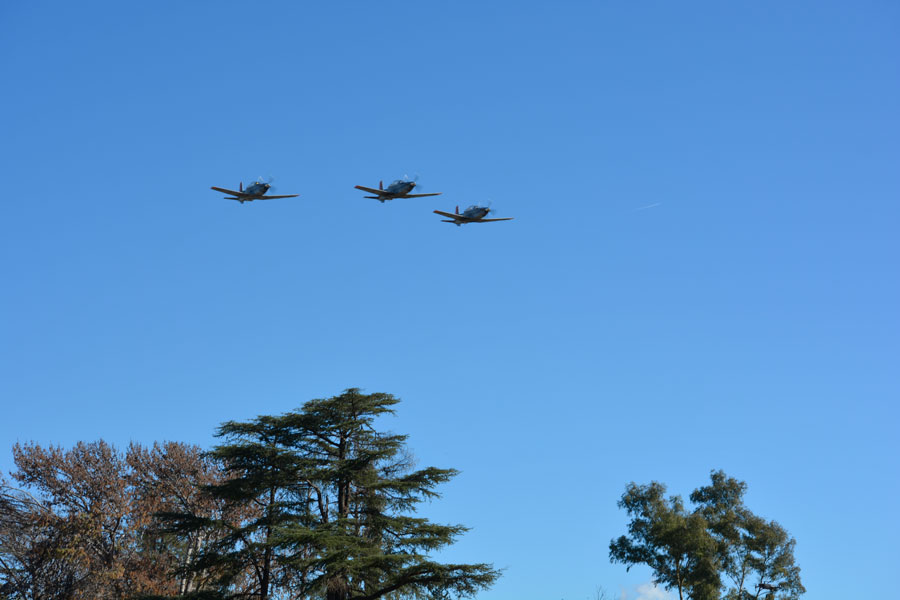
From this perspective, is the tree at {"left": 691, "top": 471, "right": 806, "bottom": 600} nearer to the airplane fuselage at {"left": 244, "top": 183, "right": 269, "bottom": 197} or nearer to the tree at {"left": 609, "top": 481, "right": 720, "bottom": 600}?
the tree at {"left": 609, "top": 481, "right": 720, "bottom": 600}

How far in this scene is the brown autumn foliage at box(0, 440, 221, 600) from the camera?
135 feet

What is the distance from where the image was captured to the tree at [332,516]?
30641 millimetres

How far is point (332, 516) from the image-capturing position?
117 feet

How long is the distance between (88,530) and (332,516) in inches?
550

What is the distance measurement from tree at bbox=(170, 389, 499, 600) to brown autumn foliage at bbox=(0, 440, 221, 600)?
20.8 ft

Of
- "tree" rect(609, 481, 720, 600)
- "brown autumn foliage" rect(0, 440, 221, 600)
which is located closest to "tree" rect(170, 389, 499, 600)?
"brown autumn foliage" rect(0, 440, 221, 600)

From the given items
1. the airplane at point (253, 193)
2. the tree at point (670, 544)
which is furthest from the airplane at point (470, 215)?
the tree at point (670, 544)

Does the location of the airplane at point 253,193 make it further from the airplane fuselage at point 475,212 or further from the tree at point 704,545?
the tree at point 704,545

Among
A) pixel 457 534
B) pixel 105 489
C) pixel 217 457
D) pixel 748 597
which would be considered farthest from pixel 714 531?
pixel 105 489

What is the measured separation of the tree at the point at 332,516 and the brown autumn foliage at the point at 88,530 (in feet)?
20.8

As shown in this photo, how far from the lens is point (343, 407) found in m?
36.4

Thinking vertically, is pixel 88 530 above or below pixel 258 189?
below

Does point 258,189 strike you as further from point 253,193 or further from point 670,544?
point 670,544

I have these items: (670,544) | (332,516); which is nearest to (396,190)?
(332,516)
